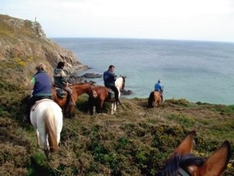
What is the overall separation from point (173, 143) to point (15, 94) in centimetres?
848

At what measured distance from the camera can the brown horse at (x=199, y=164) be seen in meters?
2.27

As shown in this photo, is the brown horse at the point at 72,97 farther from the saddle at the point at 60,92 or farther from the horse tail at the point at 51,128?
the horse tail at the point at 51,128

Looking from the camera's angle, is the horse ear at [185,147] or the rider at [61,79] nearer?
the horse ear at [185,147]

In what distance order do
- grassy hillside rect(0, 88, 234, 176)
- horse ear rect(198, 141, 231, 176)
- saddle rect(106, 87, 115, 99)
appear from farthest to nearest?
saddle rect(106, 87, 115, 99), grassy hillside rect(0, 88, 234, 176), horse ear rect(198, 141, 231, 176)

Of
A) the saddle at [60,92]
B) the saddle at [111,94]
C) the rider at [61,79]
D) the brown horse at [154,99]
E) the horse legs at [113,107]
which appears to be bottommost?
the brown horse at [154,99]

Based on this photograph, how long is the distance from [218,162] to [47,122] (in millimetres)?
6833

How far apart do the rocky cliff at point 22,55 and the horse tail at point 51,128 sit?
942 cm

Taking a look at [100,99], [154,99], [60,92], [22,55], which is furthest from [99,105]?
[22,55]

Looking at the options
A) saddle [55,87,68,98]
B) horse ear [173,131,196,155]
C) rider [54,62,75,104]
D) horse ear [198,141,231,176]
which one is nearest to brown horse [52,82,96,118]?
saddle [55,87,68,98]

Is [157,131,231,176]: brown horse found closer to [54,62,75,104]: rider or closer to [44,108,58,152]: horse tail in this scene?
[44,108,58,152]: horse tail

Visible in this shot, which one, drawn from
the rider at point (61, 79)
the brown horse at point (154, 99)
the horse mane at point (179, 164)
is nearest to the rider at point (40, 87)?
the rider at point (61, 79)

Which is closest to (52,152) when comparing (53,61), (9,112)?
(9,112)

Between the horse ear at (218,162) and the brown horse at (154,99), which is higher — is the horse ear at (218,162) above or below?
above

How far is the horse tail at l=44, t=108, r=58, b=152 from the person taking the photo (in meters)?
8.54
